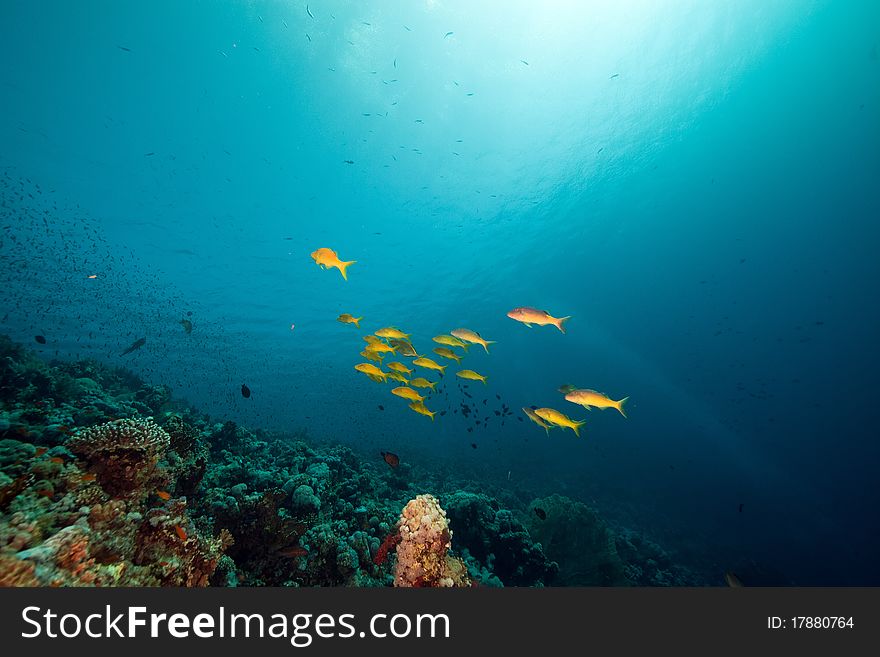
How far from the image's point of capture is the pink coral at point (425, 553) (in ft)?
11.5

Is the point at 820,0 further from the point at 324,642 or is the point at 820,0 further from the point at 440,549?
the point at 324,642

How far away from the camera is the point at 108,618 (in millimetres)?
2430

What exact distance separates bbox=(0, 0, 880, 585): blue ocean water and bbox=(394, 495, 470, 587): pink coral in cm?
1939

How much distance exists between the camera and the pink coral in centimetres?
349

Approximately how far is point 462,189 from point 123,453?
25.4 metres

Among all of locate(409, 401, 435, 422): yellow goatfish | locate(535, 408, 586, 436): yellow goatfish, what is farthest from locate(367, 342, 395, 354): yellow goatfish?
locate(535, 408, 586, 436): yellow goatfish

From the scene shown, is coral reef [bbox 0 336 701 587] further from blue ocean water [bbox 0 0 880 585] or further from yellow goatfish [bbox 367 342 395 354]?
blue ocean water [bbox 0 0 880 585]

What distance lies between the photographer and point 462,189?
83.8 feet

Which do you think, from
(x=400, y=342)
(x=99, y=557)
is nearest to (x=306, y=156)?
(x=400, y=342)

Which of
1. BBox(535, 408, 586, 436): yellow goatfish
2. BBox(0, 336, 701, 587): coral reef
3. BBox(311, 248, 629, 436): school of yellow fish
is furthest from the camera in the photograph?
BBox(535, 408, 586, 436): yellow goatfish

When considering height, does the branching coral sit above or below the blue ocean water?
below

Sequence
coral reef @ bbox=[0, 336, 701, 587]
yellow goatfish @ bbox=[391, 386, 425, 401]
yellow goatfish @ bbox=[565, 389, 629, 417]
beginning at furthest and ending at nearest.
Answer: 1. yellow goatfish @ bbox=[391, 386, 425, 401]
2. yellow goatfish @ bbox=[565, 389, 629, 417]
3. coral reef @ bbox=[0, 336, 701, 587]

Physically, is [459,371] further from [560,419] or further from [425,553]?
[425,553]

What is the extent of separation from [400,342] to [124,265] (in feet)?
106
